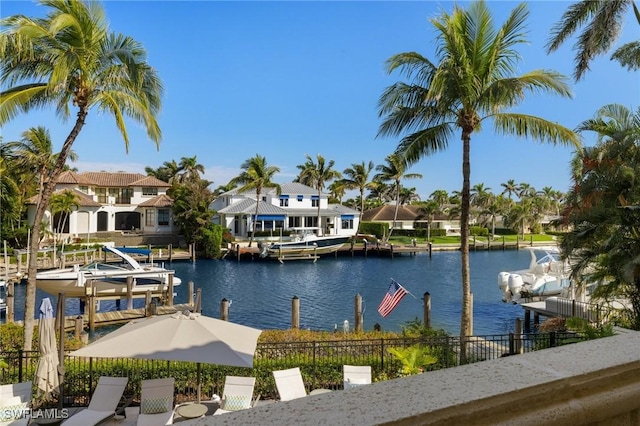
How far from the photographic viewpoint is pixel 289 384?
9.25 meters

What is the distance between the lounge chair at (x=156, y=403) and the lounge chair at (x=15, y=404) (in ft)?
6.18

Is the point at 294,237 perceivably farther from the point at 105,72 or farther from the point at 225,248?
the point at 105,72

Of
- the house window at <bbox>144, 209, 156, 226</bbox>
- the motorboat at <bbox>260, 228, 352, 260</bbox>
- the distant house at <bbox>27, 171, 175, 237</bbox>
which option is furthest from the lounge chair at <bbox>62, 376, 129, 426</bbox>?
the house window at <bbox>144, 209, 156, 226</bbox>

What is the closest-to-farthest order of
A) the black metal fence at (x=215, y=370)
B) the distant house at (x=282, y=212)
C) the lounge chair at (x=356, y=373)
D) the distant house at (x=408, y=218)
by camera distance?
the lounge chair at (x=356, y=373)
the black metal fence at (x=215, y=370)
the distant house at (x=282, y=212)
the distant house at (x=408, y=218)

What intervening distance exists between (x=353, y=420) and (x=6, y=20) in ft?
39.6

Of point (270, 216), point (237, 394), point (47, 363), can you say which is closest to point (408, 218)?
point (270, 216)

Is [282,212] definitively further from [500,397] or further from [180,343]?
[500,397]

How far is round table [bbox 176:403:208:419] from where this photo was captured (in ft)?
25.4

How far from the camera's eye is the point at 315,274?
38938 millimetres

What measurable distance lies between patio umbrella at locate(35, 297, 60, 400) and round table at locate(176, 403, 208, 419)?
3.23m

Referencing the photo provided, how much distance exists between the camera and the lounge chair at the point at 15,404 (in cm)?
768

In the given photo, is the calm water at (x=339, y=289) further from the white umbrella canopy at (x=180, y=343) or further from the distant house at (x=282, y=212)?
the white umbrella canopy at (x=180, y=343)

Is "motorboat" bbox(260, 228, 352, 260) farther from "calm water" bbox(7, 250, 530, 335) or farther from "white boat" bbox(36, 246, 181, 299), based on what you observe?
"white boat" bbox(36, 246, 181, 299)

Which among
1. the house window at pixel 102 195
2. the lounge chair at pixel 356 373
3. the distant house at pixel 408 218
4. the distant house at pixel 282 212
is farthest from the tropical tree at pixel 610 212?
the distant house at pixel 408 218
